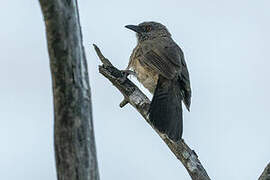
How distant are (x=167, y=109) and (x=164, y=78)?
0.73m

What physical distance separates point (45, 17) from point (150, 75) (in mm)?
4114

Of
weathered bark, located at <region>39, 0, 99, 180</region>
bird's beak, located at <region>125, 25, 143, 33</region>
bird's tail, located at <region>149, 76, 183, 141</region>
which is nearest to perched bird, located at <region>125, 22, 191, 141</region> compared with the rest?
bird's tail, located at <region>149, 76, 183, 141</region>

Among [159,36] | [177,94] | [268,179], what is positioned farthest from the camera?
[159,36]

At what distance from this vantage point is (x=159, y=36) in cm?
884

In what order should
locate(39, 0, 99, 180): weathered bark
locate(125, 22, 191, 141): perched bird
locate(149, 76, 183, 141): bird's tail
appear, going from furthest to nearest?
locate(125, 22, 191, 141): perched bird < locate(149, 76, 183, 141): bird's tail < locate(39, 0, 99, 180): weathered bark

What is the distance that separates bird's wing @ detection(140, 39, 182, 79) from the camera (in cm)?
724

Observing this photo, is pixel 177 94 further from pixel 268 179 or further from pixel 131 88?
pixel 268 179

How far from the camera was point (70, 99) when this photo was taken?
349cm

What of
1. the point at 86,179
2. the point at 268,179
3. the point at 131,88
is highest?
the point at 131,88

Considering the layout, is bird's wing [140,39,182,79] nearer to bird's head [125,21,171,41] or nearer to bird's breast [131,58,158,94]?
bird's breast [131,58,158,94]

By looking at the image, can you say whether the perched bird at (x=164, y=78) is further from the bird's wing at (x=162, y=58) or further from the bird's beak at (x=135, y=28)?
the bird's beak at (x=135, y=28)

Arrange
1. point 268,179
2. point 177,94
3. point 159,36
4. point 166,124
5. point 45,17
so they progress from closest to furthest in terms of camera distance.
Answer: point 45,17 < point 268,179 < point 166,124 < point 177,94 < point 159,36

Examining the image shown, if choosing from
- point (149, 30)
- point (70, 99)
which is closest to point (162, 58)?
point (149, 30)

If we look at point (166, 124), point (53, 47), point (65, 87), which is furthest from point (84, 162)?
point (166, 124)
